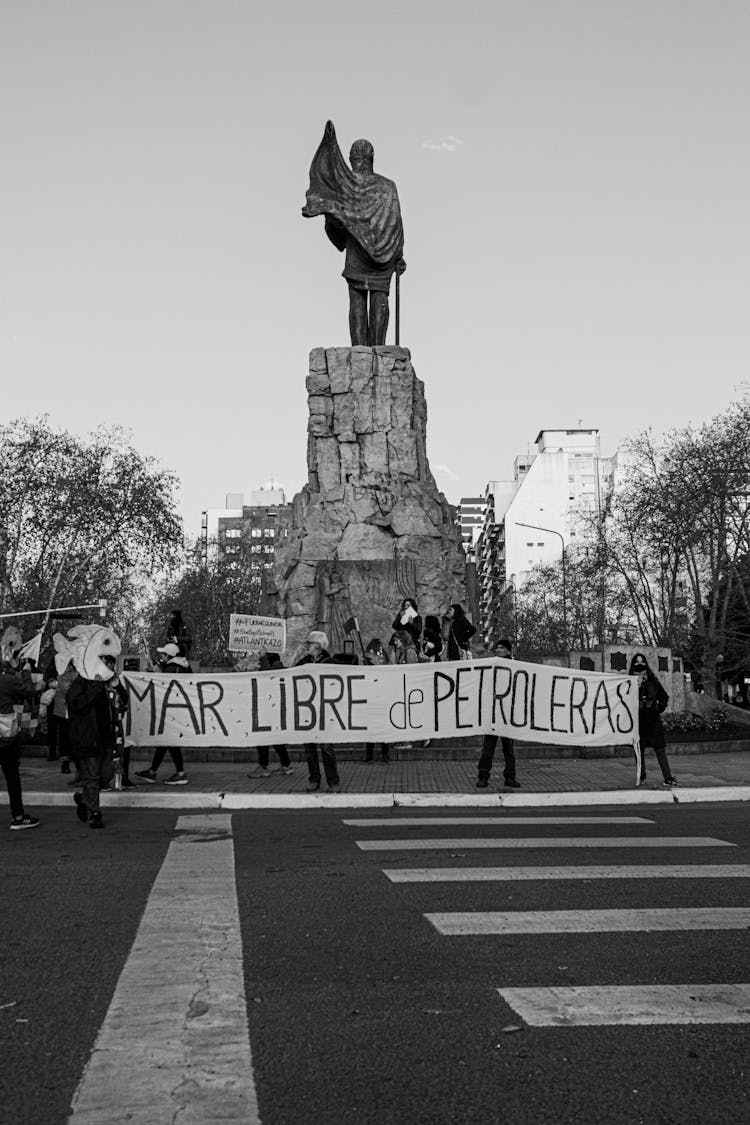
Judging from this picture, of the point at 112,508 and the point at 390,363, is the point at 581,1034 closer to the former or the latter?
the point at 390,363

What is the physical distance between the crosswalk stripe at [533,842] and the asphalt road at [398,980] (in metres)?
0.20

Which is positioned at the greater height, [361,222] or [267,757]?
[361,222]

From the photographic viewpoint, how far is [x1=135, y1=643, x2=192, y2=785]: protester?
14.1 meters

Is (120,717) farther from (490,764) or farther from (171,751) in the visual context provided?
(490,764)

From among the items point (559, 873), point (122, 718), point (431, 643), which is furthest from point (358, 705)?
point (559, 873)

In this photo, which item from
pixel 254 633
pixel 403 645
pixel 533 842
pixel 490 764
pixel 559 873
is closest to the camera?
pixel 559 873

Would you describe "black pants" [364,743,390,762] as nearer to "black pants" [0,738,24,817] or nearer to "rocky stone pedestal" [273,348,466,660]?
"black pants" [0,738,24,817]

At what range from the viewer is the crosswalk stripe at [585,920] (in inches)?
230

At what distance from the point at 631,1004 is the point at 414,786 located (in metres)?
9.78

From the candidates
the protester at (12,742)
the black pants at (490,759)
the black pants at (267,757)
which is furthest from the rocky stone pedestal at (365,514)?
the protester at (12,742)

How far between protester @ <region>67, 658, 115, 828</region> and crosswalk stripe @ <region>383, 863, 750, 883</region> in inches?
155

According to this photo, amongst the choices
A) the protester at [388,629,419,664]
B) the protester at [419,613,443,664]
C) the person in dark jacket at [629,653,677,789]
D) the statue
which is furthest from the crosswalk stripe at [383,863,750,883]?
the statue

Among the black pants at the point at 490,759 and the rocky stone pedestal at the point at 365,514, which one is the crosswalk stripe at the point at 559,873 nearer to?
the black pants at the point at 490,759

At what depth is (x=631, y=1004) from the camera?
4.52 metres
